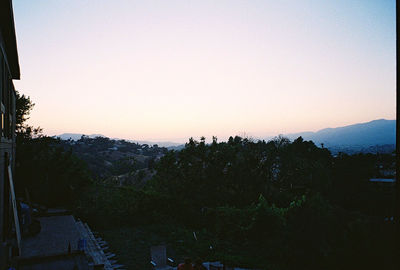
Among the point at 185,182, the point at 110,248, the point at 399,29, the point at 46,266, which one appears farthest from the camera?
the point at 185,182

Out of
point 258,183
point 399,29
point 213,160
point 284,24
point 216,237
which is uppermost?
point 284,24

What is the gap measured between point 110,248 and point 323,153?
30028mm

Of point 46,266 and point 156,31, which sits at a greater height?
point 156,31

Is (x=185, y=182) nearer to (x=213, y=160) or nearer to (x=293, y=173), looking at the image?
(x=213, y=160)

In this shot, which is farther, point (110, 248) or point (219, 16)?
point (219, 16)

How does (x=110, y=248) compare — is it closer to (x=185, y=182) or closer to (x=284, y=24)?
(x=185, y=182)

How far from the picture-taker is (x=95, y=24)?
61.4 feet

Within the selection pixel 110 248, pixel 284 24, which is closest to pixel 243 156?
pixel 284 24

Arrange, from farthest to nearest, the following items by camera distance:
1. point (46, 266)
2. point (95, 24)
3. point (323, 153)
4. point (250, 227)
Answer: point (323, 153)
point (95, 24)
point (250, 227)
point (46, 266)

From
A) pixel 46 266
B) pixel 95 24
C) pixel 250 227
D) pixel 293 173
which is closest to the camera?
pixel 46 266

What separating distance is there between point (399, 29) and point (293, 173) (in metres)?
25.6

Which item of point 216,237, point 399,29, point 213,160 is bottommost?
point 216,237

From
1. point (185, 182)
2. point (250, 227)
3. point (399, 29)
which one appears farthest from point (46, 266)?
point (185, 182)

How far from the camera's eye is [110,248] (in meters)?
12.8
